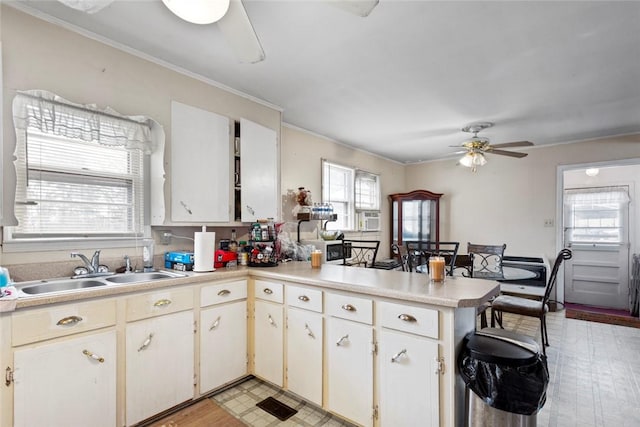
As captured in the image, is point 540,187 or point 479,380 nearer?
point 479,380

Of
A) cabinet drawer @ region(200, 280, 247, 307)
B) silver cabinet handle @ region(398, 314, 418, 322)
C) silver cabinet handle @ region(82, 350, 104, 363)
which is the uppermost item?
silver cabinet handle @ region(398, 314, 418, 322)

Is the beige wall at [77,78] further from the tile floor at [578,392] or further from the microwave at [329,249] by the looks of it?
the microwave at [329,249]

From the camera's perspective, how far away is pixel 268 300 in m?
2.44

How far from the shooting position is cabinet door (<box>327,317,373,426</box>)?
186 centimetres

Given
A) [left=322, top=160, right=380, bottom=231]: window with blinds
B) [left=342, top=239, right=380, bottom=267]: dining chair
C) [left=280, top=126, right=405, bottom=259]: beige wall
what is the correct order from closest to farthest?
[left=280, top=126, right=405, bottom=259]: beige wall < [left=342, top=239, right=380, bottom=267]: dining chair < [left=322, top=160, right=380, bottom=231]: window with blinds

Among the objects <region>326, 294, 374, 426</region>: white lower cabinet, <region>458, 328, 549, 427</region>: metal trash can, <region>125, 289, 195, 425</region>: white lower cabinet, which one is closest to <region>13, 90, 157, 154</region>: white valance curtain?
<region>125, 289, 195, 425</region>: white lower cabinet

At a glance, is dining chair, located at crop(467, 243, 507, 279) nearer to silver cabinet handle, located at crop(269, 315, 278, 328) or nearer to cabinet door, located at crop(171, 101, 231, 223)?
silver cabinet handle, located at crop(269, 315, 278, 328)

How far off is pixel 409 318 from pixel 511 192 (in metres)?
4.87

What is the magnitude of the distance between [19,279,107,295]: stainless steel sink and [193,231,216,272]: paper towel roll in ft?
1.96

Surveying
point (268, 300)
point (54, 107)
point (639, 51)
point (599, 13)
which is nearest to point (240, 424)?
point (268, 300)

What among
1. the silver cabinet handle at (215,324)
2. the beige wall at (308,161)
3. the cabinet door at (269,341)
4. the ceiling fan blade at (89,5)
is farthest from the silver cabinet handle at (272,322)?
the ceiling fan blade at (89,5)

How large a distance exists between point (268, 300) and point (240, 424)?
81 centimetres

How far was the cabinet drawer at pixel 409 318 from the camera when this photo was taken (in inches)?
63.4

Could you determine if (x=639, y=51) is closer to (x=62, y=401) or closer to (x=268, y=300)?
(x=268, y=300)
